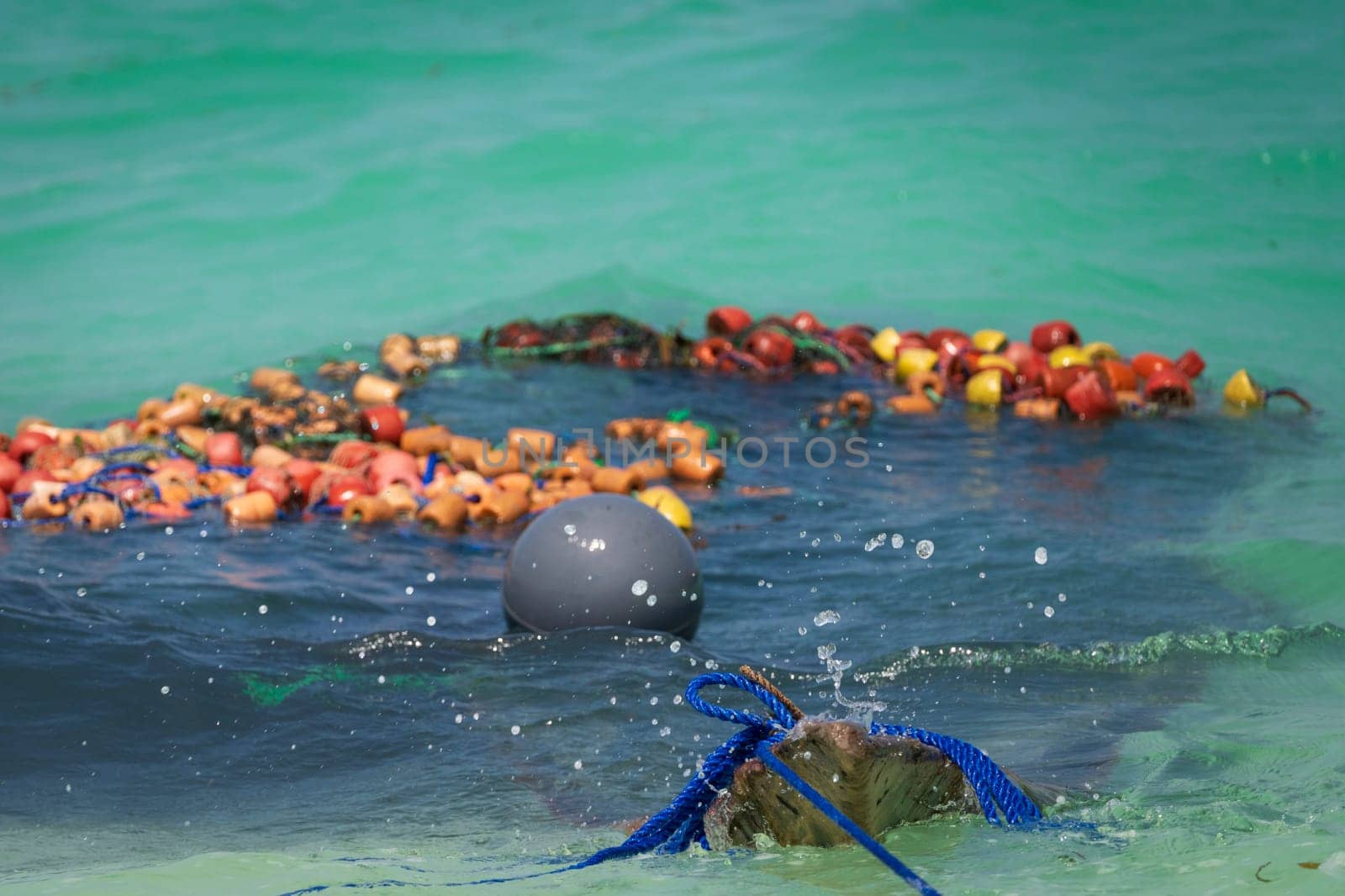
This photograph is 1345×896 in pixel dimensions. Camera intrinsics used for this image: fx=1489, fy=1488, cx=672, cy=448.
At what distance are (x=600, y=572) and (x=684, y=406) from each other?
5089 mm

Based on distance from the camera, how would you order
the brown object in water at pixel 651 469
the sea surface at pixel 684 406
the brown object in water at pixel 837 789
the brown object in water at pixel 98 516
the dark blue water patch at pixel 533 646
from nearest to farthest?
the brown object in water at pixel 837 789
the sea surface at pixel 684 406
the dark blue water patch at pixel 533 646
the brown object in water at pixel 98 516
the brown object in water at pixel 651 469

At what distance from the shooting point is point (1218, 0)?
2106cm

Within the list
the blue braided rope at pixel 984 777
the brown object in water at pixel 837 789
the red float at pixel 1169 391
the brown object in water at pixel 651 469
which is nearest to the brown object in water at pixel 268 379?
the brown object in water at pixel 651 469

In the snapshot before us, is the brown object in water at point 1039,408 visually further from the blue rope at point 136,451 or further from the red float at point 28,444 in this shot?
the red float at point 28,444

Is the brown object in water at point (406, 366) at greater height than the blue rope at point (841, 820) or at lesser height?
greater

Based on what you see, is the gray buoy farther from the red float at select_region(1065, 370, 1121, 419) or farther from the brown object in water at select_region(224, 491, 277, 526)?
the red float at select_region(1065, 370, 1121, 419)

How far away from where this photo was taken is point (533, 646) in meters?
5.94

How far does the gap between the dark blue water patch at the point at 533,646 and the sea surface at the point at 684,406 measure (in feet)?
0.10

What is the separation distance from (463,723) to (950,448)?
541cm

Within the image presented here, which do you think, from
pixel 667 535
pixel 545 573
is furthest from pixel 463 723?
pixel 667 535

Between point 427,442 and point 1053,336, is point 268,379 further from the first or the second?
point 1053,336

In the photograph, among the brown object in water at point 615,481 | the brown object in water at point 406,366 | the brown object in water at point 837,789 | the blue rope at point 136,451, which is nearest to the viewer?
the brown object in water at point 837,789

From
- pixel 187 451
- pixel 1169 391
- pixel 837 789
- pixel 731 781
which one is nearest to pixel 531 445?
pixel 187 451

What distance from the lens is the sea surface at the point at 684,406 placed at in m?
4.46
